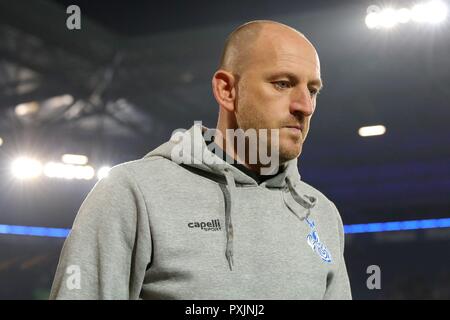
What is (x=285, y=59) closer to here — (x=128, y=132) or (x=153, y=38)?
(x=153, y=38)

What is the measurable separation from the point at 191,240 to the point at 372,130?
6.05 m

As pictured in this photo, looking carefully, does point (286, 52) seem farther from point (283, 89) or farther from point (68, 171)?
point (68, 171)

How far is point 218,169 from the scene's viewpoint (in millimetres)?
1267

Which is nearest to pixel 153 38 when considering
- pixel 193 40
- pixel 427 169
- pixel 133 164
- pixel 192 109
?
A: pixel 193 40

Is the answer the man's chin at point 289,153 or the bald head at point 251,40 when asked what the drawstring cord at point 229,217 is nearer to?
the man's chin at point 289,153

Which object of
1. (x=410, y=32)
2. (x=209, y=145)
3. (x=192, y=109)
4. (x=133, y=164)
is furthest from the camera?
(x=192, y=109)

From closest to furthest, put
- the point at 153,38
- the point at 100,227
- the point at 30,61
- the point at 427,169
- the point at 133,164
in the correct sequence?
the point at 100,227
the point at 133,164
the point at 153,38
the point at 30,61
the point at 427,169

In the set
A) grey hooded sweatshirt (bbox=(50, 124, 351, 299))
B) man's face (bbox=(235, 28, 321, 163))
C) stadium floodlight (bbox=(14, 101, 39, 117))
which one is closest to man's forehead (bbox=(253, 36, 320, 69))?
man's face (bbox=(235, 28, 321, 163))

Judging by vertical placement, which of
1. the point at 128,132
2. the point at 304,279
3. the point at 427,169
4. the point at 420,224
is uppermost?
the point at 128,132

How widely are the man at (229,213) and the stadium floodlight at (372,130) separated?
5582mm

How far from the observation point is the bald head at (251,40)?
1291mm

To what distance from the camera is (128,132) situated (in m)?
7.60

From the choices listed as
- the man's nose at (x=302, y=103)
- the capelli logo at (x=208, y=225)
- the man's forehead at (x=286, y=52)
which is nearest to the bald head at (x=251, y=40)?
the man's forehead at (x=286, y=52)

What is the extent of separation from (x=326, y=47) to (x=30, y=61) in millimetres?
3098
